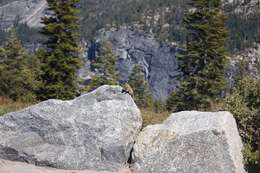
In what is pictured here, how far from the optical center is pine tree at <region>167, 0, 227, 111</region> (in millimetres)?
35969

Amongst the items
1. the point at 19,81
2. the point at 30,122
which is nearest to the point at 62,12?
the point at 19,81

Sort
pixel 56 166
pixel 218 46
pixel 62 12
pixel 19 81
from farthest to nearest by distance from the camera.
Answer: pixel 19 81
pixel 218 46
pixel 62 12
pixel 56 166

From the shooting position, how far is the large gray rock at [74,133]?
11.9m

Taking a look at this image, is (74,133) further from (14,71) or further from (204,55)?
(14,71)

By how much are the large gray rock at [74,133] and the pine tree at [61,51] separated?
65.4 feet

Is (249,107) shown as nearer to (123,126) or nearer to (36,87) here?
(123,126)

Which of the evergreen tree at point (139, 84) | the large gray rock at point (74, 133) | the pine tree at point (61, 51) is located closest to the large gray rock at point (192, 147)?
the large gray rock at point (74, 133)

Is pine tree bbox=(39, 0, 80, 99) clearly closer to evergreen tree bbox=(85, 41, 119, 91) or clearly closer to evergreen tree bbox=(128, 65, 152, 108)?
evergreen tree bbox=(85, 41, 119, 91)

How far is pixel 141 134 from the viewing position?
12.4 meters

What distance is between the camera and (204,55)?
37062 millimetres

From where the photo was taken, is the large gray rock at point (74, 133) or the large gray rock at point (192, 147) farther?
the large gray rock at point (74, 133)

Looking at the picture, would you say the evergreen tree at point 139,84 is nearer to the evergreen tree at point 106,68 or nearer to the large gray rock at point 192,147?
the evergreen tree at point 106,68

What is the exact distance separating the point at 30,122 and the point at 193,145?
13.1ft

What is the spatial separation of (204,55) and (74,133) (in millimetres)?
26138
